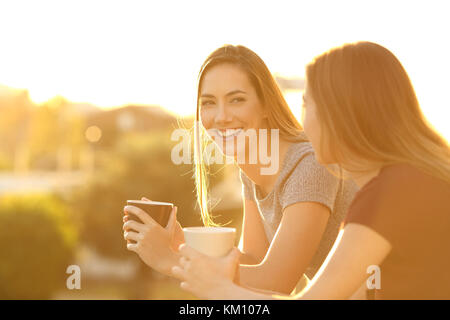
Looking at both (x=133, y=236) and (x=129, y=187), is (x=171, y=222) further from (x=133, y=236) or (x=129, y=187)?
(x=129, y=187)

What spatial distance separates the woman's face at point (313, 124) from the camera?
7.82 feet

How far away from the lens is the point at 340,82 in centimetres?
229

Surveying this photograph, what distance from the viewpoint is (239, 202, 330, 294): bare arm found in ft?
9.48

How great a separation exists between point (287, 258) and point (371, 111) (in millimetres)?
929

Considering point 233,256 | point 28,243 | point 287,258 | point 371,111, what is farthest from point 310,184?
point 28,243

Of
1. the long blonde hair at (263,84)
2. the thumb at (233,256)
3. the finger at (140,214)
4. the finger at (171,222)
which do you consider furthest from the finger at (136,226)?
the long blonde hair at (263,84)

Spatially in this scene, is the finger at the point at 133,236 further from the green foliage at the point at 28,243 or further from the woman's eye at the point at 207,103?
the green foliage at the point at 28,243

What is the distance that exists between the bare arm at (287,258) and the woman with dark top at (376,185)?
1.83 feet

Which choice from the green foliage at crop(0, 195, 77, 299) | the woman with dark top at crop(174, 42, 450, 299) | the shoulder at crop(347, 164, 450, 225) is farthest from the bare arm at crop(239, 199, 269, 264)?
the green foliage at crop(0, 195, 77, 299)

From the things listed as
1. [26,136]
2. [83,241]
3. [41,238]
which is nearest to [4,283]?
[41,238]

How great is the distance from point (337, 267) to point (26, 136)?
47158 mm

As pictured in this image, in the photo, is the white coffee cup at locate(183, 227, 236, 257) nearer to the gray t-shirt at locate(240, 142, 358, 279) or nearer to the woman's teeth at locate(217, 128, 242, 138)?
the gray t-shirt at locate(240, 142, 358, 279)

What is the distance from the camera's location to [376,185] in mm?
2160
